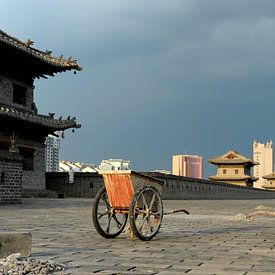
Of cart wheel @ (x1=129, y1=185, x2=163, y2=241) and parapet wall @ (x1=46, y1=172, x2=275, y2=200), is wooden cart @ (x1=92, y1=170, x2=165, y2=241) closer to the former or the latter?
cart wheel @ (x1=129, y1=185, x2=163, y2=241)

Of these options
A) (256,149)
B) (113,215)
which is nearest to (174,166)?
(256,149)

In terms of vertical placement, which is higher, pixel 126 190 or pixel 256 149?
pixel 256 149

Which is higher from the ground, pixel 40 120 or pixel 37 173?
pixel 40 120

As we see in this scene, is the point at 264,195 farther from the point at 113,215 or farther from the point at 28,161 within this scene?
the point at 113,215

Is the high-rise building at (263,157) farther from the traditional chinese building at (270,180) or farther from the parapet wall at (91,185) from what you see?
the parapet wall at (91,185)

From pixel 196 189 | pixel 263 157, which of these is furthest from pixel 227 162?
pixel 263 157

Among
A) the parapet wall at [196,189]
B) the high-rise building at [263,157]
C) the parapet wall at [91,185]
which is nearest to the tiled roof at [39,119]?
the parapet wall at [91,185]

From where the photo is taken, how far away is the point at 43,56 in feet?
90.8

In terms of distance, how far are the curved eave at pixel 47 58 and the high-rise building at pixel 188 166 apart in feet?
276

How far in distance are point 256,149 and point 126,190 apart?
157424 millimetres

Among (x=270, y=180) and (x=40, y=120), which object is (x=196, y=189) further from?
(x=270, y=180)

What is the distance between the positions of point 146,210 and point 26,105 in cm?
2318

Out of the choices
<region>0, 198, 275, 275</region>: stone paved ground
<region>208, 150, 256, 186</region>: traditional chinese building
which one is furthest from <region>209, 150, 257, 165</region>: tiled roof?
<region>0, 198, 275, 275</region>: stone paved ground

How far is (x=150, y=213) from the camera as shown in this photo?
661cm
